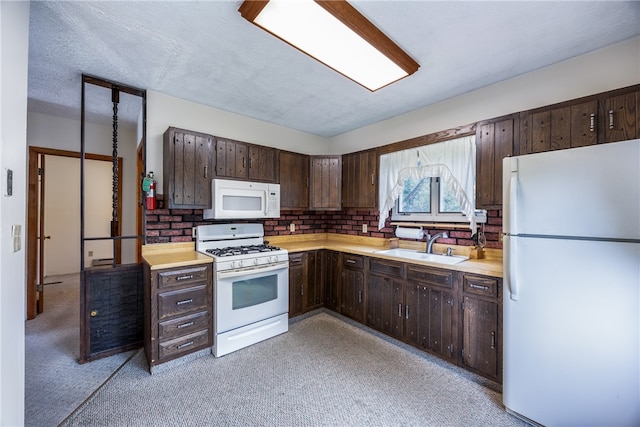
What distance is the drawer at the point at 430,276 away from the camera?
2.23m

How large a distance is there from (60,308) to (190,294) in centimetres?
257

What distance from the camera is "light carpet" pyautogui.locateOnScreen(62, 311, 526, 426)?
1715 millimetres

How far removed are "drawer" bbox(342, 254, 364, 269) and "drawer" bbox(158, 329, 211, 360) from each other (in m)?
1.62

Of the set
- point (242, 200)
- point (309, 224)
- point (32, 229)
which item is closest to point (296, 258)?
point (242, 200)

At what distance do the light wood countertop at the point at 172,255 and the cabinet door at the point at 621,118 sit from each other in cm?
321

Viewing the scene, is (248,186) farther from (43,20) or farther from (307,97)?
(43,20)

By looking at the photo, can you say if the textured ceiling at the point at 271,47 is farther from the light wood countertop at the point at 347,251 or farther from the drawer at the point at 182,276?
the drawer at the point at 182,276

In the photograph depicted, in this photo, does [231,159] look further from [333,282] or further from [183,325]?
[333,282]

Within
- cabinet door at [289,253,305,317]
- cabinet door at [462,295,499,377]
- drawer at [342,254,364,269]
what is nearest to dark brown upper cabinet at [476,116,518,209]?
cabinet door at [462,295,499,377]

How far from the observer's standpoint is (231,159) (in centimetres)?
289

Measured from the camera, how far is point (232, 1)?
149cm

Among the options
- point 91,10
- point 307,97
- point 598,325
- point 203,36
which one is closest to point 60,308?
point 91,10

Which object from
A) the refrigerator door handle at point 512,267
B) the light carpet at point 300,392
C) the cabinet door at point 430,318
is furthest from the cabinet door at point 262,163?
Result: the refrigerator door handle at point 512,267

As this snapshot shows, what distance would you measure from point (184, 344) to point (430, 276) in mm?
2257
